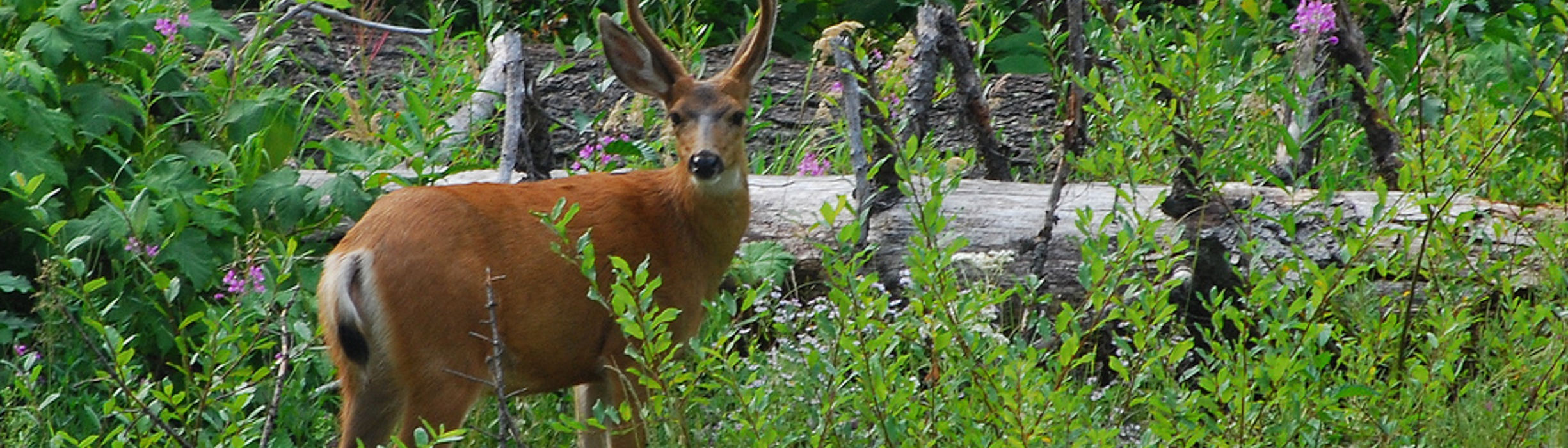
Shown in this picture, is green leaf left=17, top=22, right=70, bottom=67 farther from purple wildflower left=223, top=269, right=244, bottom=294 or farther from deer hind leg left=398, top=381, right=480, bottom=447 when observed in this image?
deer hind leg left=398, top=381, right=480, bottom=447

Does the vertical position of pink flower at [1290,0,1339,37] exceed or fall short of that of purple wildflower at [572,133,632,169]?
it exceeds it

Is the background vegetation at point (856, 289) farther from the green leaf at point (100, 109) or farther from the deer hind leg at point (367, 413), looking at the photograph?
the deer hind leg at point (367, 413)

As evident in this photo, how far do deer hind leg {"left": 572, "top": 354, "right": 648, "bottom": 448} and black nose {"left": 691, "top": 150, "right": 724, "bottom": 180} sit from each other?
563 millimetres

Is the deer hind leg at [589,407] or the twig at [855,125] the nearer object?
the deer hind leg at [589,407]

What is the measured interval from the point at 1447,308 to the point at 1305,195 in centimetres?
126

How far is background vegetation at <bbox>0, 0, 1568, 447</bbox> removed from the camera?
3.36 meters

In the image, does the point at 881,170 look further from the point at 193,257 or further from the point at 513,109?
the point at 193,257

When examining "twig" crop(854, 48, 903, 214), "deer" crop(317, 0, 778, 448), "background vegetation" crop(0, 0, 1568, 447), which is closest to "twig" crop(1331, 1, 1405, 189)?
"background vegetation" crop(0, 0, 1568, 447)

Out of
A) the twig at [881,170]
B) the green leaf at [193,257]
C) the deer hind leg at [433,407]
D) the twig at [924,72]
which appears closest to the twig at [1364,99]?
the twig at [924,72]

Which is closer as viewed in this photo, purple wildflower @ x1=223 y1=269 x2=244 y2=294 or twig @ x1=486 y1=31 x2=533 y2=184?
purple wildflower @ x1=223 y1=269 x2=244 y2=294

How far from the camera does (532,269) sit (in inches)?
159

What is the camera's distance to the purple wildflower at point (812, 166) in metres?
5.68

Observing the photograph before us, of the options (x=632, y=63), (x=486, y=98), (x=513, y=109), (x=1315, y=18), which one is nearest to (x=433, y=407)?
(x=632, y=63)

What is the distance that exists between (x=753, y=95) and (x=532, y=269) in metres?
2.95
